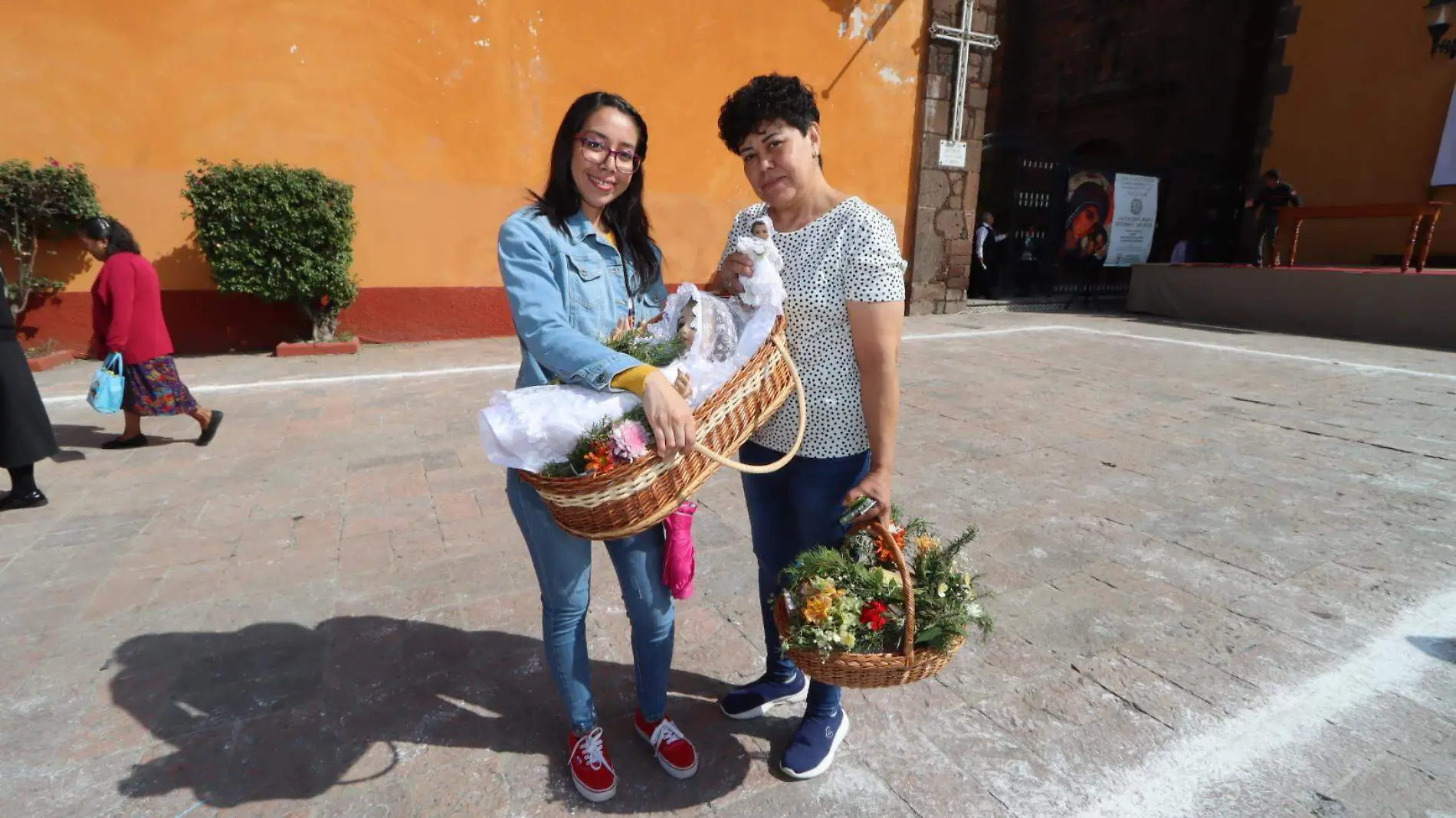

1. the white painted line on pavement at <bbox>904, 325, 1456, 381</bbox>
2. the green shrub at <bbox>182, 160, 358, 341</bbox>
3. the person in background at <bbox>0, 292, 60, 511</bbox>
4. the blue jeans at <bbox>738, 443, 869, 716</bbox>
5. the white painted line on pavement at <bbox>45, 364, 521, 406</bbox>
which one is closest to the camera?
the blue jeans at <bbox>738, 443, 869, 716</bbox>

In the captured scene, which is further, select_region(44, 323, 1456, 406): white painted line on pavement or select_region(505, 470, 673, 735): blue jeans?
select_region(44, 323, 1456, 406): white painted line on pavement

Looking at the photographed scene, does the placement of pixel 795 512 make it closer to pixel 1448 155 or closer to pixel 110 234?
pixel 110 234

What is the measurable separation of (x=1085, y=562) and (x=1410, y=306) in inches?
Result: 378

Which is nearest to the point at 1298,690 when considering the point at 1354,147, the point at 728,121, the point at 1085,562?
the point at 1085,562

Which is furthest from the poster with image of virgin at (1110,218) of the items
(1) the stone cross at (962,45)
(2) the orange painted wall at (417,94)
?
(2) the orange painted wall at (417,94)

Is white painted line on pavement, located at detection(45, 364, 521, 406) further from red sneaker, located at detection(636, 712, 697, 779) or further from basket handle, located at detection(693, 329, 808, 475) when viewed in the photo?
basket handle, located at detection(693, 329, 808, 475)

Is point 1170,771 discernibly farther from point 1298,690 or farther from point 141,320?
point 141,320

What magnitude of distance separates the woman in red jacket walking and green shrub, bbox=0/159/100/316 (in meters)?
2.43

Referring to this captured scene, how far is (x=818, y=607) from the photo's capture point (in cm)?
167

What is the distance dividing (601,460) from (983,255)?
13209 millimetres

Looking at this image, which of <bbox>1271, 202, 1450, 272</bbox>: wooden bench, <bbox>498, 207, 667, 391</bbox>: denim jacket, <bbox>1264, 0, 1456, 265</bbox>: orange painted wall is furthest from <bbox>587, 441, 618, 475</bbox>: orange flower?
<bbox>1264, 0, 1456, 265</bbox>: orange painted wall

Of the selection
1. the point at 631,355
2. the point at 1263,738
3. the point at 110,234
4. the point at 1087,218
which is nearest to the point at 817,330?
the point at 631,355

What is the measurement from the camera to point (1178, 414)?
226 inches

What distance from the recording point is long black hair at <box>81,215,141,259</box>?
452 centimetres
